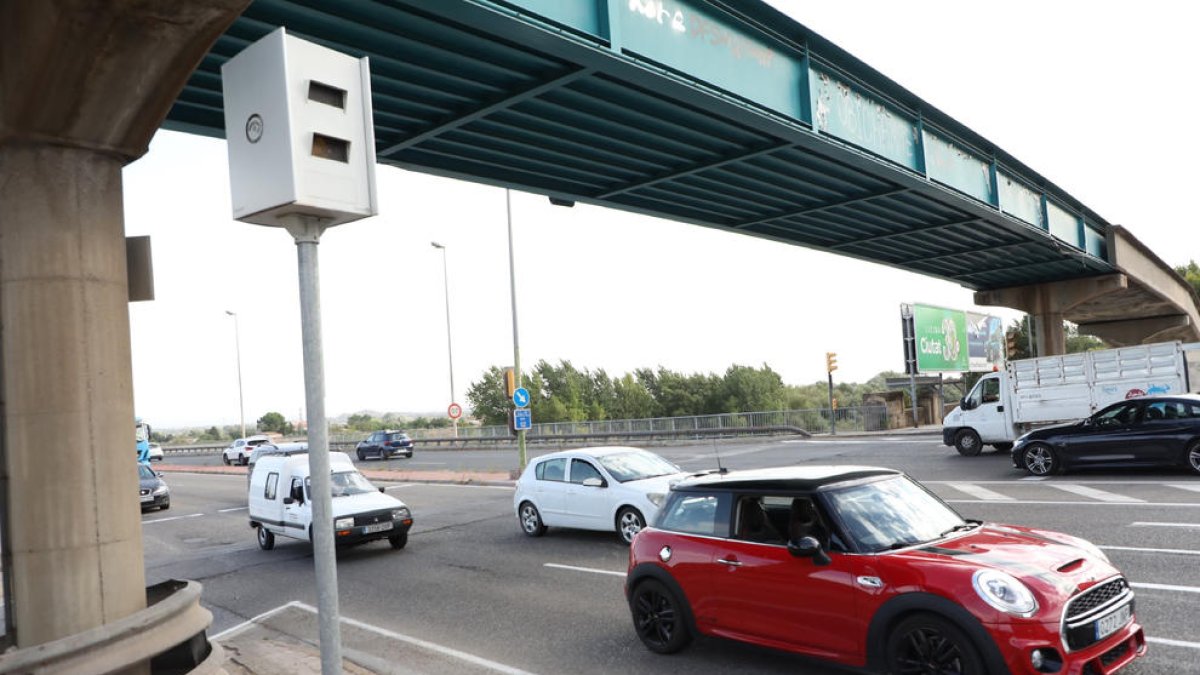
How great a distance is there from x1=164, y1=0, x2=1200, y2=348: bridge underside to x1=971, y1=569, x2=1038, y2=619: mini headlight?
280 inches

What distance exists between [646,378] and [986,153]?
71707 mm

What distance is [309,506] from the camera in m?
14.9

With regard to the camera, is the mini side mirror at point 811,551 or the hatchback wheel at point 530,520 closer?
the mini side mirror at point 811,551

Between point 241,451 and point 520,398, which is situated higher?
point 520,398

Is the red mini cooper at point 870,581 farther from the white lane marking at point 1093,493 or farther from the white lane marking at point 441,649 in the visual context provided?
the white lane marking at point 1093,493

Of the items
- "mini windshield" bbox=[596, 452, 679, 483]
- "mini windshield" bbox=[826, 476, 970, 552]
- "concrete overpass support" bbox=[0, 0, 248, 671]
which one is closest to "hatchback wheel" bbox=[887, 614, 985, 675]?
"mini windshield" bbox=[826, 476, 970, 552]

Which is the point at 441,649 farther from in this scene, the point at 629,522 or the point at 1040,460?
the point at 1040,460

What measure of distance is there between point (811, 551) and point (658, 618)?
184cm

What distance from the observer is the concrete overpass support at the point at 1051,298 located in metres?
34.9

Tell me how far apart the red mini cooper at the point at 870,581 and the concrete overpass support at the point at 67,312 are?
407 cm

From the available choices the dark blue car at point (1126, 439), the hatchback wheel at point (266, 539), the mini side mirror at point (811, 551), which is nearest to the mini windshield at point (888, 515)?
the mini side mirror at point (811, 551)

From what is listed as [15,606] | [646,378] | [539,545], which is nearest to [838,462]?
[539,545]

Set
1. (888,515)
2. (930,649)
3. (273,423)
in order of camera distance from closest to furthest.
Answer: (930,649), (888,515), (273,423)

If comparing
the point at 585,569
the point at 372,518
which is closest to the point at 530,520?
the point at 372,518
